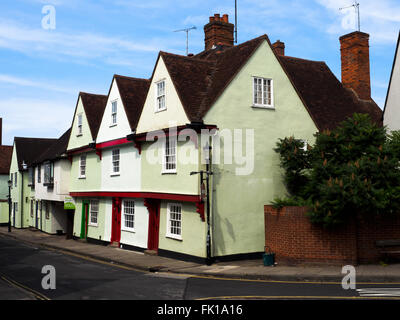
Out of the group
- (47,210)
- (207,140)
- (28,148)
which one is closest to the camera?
(207,140)

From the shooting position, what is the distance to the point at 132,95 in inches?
973

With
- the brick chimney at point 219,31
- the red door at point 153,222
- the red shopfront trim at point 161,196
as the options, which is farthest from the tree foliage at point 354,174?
the brick chimney at point 219,31

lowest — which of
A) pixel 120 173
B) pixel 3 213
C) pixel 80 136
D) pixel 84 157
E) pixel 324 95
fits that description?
pixel 3 213

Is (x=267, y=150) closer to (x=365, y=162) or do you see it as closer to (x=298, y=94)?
(x=298, y=94)

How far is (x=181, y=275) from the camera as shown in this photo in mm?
15672

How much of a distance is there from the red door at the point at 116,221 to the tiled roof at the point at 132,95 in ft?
16.2

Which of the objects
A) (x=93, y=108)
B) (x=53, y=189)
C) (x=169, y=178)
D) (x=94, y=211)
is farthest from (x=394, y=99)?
(x=53, y=189)

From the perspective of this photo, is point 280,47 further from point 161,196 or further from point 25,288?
point 25,288

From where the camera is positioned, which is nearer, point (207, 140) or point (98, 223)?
point (207, 140)

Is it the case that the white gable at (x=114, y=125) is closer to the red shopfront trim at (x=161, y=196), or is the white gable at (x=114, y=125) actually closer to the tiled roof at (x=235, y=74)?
the red shopfront trim at (x=161, y=196)

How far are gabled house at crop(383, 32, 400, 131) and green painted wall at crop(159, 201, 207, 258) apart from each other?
37.0ft

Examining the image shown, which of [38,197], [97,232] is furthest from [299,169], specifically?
[38,197]

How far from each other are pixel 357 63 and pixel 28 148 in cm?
3565
